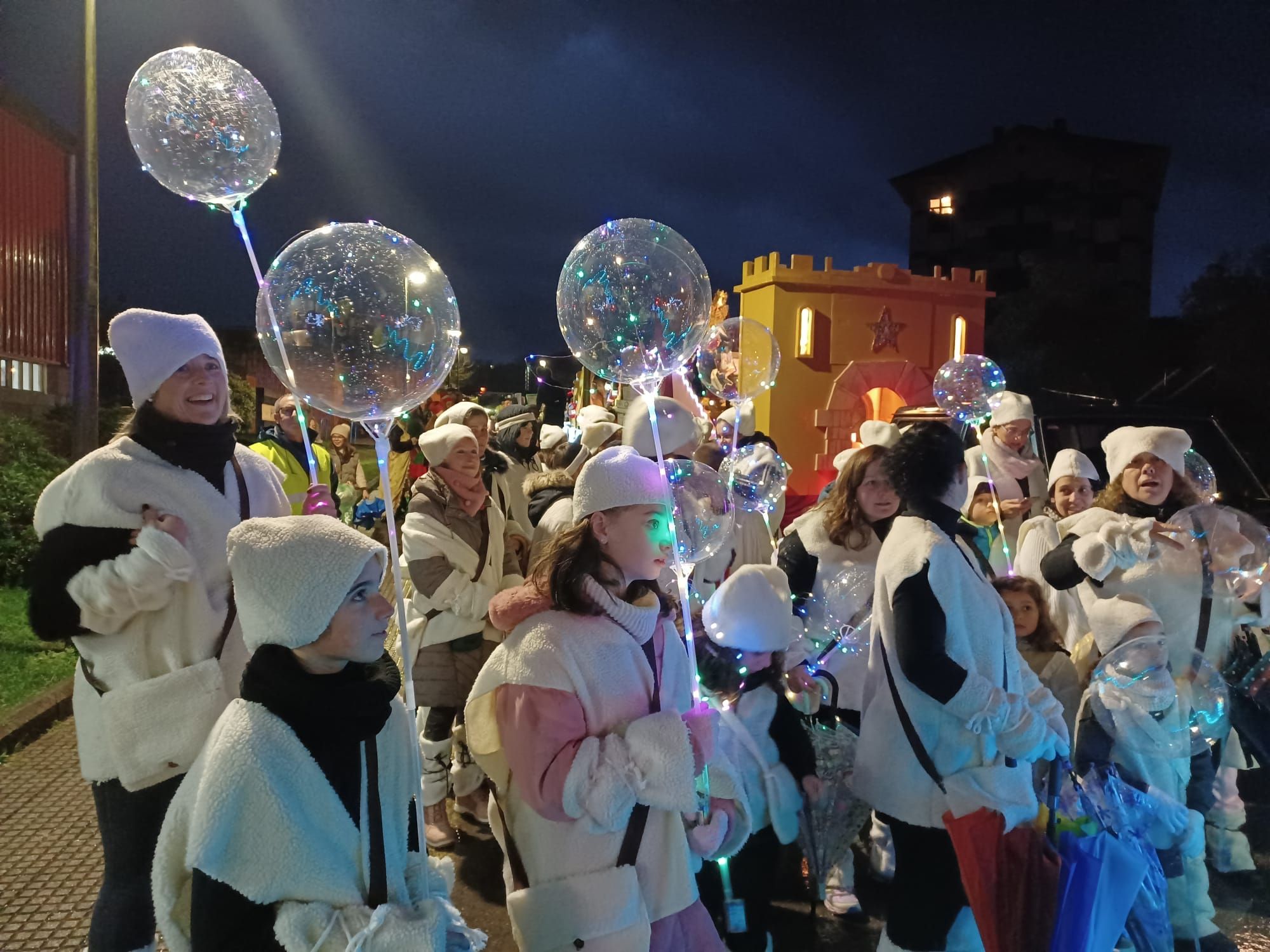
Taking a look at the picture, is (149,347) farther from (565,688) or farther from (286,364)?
(565,688)

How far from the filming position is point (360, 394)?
250 centimetres

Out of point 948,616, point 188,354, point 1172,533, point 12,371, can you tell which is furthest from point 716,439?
point 12,371

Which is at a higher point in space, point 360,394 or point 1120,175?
point 1120,175

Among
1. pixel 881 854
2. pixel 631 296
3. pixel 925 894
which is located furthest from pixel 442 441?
pixel 881 854

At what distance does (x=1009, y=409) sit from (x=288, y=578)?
15.8 feet

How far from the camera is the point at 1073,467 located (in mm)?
4832

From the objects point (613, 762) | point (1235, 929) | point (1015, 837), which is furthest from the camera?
point (1235, 929)

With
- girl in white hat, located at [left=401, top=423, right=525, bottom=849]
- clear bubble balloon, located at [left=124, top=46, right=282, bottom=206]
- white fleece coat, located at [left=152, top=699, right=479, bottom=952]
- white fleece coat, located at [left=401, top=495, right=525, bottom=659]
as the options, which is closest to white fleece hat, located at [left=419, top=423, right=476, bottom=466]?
girl in white hat, located at [left=401, top=423, right=525, bottom=849]

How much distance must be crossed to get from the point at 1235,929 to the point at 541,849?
10.7 feet

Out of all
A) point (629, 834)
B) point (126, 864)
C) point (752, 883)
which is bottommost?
point (752, 883)

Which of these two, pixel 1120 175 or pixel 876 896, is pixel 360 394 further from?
pixel 1120 175

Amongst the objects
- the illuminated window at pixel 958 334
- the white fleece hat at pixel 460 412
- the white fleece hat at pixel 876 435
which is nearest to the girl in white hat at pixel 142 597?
the white fleece hat at pixel 460 412

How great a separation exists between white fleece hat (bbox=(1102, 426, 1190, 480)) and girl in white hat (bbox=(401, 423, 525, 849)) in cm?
288

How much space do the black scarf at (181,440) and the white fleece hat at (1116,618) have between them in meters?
3.40
